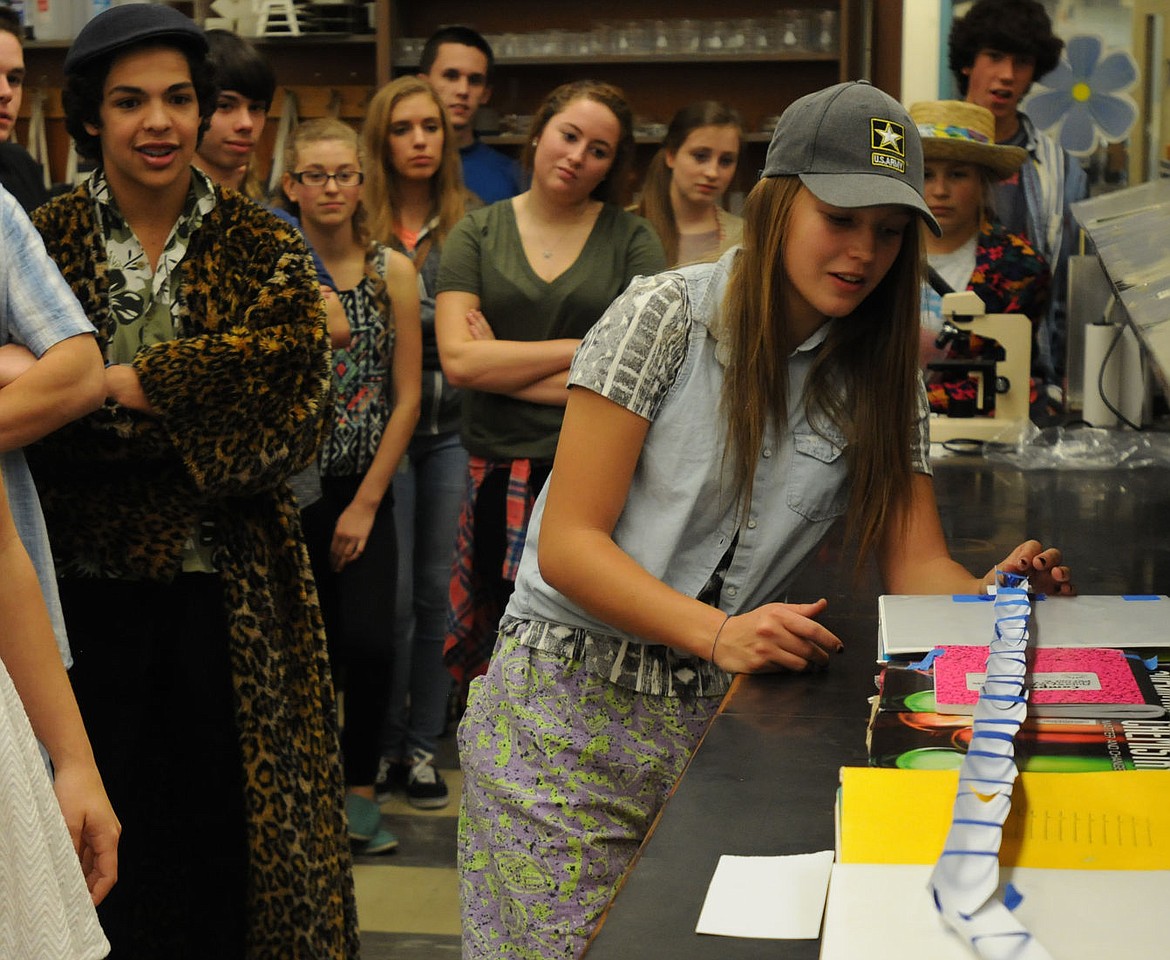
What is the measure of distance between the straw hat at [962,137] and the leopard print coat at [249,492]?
1799 millimetres

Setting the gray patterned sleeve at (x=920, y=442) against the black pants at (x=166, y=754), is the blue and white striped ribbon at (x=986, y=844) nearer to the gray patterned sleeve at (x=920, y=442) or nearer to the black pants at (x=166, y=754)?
the gray patterned sleeve at (x=920, y=442)

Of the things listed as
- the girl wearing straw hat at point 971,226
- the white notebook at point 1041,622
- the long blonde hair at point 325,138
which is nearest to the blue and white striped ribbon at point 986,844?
the white notebook at point 1041,622

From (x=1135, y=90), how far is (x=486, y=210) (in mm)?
3049

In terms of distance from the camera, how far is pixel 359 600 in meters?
3.17

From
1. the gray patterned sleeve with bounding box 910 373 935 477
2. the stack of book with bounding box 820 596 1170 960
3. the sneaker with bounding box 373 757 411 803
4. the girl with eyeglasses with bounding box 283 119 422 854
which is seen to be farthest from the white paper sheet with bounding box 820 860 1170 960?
the sneaker with bounding box 373 757 411 803

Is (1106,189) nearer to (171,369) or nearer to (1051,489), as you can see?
(1051,489)

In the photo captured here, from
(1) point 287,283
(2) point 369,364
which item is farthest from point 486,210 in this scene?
(1) point 287,283

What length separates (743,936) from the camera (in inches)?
36.3

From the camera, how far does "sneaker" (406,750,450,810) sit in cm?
353

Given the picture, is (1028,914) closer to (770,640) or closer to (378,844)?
(770,640)

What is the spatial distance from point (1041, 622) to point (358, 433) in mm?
1949

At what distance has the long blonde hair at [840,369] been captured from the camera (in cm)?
153

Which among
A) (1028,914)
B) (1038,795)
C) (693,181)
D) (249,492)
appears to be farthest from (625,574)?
(693,181)

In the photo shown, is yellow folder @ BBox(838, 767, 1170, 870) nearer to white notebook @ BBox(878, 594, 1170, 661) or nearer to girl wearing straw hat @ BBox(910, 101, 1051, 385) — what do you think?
white notebook @ BBox(878, 594, 1170, 661)
